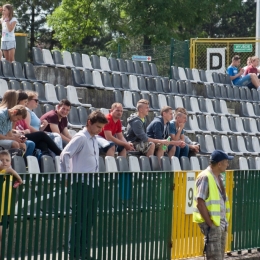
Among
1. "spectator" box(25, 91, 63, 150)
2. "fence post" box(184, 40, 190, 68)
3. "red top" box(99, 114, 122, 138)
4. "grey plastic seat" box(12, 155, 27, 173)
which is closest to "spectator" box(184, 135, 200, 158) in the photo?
"red top" box(99, 114, 122, 138)

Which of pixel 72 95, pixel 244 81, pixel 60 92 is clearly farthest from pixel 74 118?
pixel 244 81

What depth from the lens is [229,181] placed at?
1318 centimetres

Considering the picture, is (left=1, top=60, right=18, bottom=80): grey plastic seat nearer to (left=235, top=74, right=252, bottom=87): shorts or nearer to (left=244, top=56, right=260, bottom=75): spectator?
(left=244, top=56, right=260, bottom=75): spectator

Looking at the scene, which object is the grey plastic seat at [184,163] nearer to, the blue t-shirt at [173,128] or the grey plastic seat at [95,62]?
the blue t-shirt at [173,128]

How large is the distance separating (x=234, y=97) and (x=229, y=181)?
10990 mm

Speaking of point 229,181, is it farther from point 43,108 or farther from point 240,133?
point 240,133

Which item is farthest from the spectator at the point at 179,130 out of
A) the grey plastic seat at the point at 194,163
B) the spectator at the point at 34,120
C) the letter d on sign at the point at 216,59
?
the letter d on sign at the point at 216,59

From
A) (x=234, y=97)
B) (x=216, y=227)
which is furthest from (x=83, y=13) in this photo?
(x=216, y=227)

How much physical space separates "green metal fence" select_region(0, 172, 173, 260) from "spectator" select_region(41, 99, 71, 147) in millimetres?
2763

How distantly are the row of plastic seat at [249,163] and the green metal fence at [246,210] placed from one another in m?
5.29

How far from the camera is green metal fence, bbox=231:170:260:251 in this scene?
13383 mm

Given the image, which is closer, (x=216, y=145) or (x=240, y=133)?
(x=216, y=145)

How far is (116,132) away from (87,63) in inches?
203

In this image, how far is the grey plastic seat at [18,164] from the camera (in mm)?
11297
